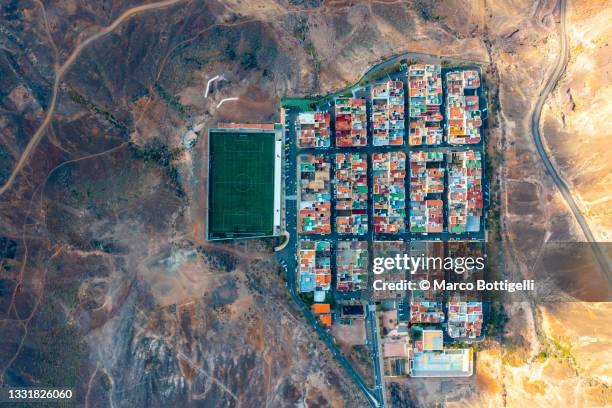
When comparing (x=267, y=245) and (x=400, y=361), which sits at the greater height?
(x=267, y=245)

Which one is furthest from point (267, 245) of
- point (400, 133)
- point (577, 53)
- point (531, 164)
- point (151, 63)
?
point (577, 53)

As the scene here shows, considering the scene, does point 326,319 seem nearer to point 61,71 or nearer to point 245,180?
point 245,180

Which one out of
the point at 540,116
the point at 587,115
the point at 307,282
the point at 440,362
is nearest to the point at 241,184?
the point at 307,282

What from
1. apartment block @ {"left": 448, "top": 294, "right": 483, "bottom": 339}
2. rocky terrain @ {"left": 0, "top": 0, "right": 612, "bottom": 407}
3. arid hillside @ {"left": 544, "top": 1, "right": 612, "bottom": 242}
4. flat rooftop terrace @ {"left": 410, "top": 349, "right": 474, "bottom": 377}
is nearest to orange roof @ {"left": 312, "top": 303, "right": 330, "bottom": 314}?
rocky terrain @ {"left": 0, "top": 0, "right": 612, "bottom": 407}

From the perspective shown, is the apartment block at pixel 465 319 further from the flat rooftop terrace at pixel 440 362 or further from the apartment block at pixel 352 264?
the apartment block at pixel 352 264

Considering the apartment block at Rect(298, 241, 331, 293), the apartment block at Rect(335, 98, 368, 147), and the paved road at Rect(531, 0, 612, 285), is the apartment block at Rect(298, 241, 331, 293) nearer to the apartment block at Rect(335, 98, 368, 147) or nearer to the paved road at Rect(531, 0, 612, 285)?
the apartment block at Rect(335, 98, 368, 147)

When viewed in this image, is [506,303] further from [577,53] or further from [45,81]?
[45,81]

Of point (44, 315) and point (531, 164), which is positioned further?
point (531, 164)
